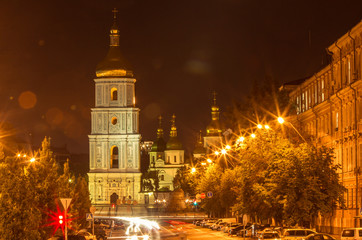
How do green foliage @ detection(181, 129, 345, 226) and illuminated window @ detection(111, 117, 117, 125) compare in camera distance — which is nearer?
green foliage @ detection(181, 129, 345, 226)

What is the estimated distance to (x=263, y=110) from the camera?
84.1 metres

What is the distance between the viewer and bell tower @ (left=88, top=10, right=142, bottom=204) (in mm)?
177375

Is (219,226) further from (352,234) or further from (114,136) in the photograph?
(114,136)

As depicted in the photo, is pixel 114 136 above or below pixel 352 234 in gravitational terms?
above

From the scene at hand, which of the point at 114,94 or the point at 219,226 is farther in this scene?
the point at 114,94

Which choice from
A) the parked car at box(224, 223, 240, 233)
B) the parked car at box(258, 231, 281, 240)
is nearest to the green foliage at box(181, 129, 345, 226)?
the parked car at box(258, 231, 281, 240)

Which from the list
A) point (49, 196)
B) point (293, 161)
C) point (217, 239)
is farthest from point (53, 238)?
point (217, 239)

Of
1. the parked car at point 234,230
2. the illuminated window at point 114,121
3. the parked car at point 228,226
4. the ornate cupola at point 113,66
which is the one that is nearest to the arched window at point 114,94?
the ornate cupola at point 113,66

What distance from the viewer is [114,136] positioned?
589 feet

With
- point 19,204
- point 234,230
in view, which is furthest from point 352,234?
point 234,230

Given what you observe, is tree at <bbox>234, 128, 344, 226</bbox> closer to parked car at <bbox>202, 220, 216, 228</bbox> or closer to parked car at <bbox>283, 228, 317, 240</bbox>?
parked car at <bbox>283, 228, 317, 240</bbox>

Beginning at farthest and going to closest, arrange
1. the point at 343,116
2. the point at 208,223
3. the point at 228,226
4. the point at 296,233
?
the point at 208,223, the point at 228,226, the point at 343,116, the point at 296,233

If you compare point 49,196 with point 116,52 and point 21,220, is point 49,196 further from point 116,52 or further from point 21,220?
point 116,52

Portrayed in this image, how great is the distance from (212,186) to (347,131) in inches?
1211
